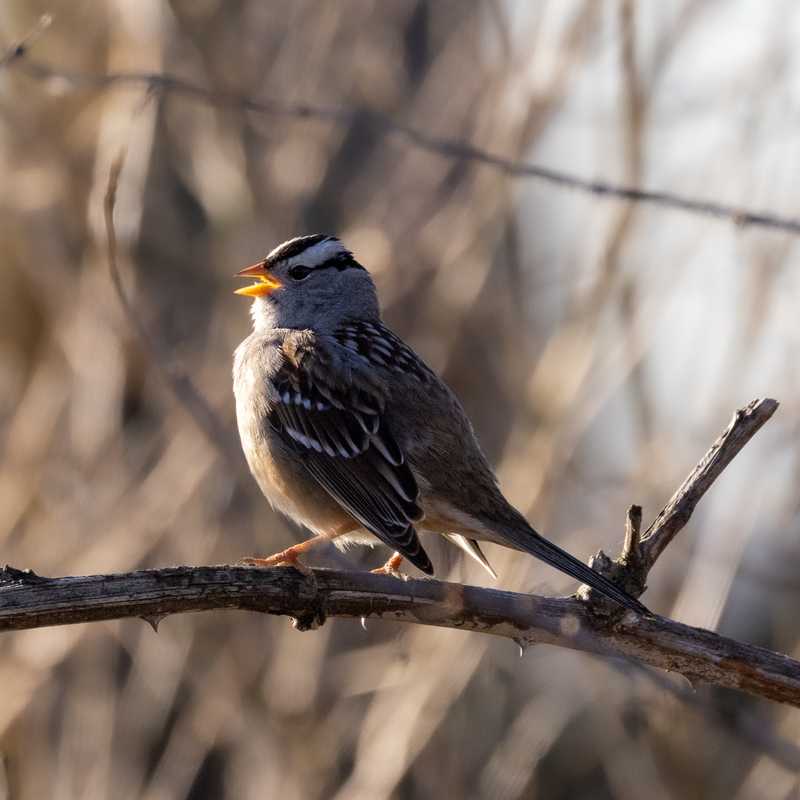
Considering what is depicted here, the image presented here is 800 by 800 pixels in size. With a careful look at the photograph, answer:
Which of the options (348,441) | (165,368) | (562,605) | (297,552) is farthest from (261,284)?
(562,605)

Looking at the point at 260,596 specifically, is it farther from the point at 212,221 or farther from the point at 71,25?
the point at 71,25

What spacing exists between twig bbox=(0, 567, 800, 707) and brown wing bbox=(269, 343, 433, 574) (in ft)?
2.11

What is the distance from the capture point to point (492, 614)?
128 inches

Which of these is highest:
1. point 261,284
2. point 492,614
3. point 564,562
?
point 261,284

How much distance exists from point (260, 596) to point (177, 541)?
8.58 feet

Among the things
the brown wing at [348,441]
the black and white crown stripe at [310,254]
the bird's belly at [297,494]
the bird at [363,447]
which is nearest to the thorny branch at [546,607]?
the bird at [363,447]

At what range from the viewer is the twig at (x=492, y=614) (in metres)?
3.12

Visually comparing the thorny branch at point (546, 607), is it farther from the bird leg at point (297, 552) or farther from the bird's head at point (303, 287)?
the bird's head at point (303, 287)

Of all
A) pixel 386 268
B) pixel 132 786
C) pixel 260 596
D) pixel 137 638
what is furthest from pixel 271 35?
pixel 260 596

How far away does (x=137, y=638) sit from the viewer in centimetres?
595

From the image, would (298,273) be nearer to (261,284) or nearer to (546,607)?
(261,284)

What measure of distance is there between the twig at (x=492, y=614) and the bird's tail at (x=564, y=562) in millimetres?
59

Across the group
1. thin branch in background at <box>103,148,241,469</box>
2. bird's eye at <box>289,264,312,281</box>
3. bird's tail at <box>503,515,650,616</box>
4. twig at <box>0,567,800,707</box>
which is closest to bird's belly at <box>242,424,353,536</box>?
thin branch in background at <box>103,148,241,469</box>

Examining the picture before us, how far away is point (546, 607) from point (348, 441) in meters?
1.28
